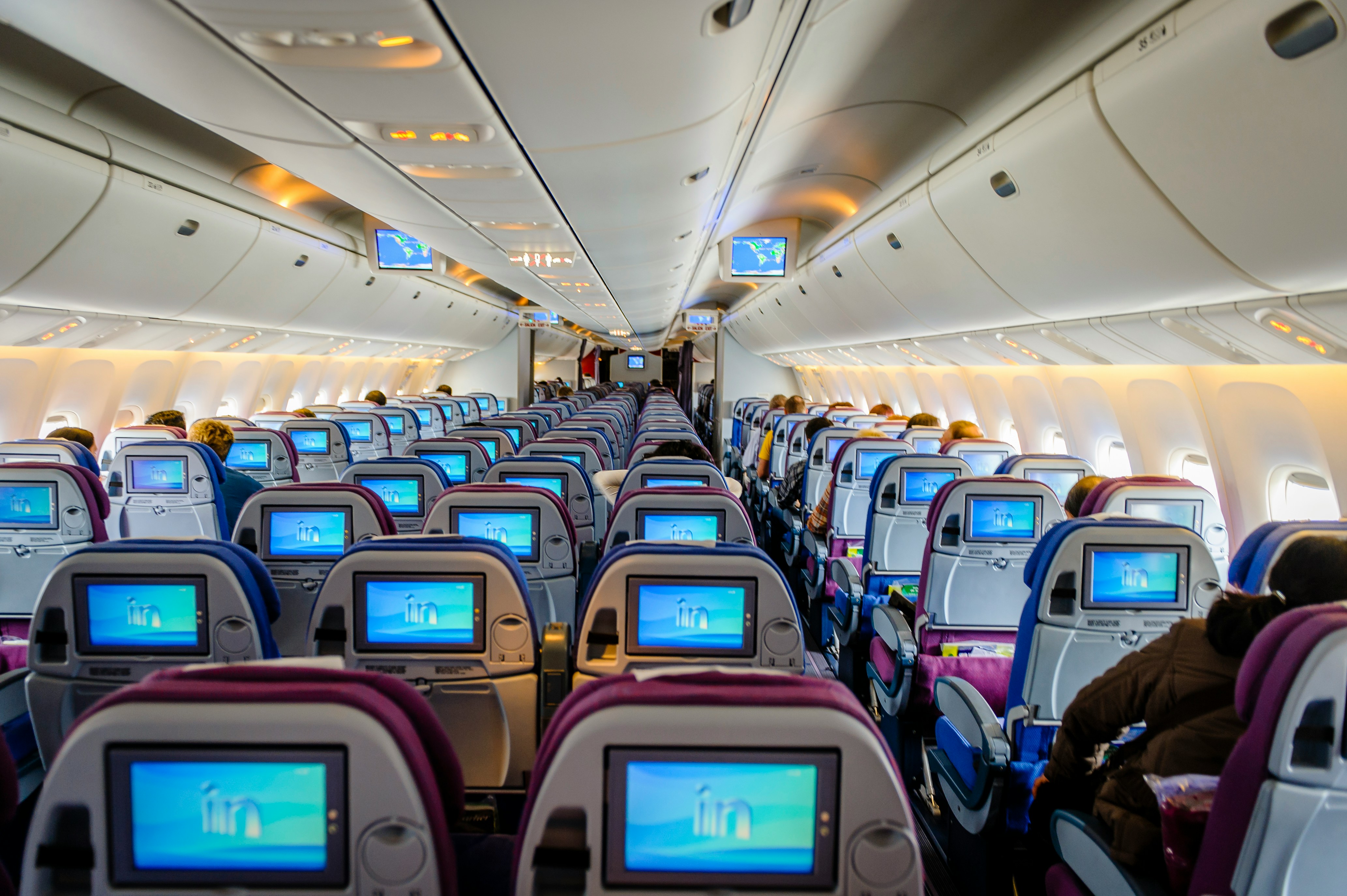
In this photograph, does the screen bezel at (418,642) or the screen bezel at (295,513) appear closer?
the screen bezel at (418,642)

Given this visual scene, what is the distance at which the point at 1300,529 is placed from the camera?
331 cm

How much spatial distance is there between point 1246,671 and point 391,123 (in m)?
3.35

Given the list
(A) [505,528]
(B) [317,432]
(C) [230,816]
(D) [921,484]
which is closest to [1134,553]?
(D) [921,484]

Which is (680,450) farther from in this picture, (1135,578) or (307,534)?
(1135,578)

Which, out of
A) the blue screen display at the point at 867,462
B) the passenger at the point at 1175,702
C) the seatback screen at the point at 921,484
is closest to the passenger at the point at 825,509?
the blue screen display at the point at 867,462

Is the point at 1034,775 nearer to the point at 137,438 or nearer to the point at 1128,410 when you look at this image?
the point at 1128,410

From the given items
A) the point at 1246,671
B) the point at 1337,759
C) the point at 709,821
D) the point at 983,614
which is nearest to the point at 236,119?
the point at 709,821

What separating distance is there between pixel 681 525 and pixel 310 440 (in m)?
7.17

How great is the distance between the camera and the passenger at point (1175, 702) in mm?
2137

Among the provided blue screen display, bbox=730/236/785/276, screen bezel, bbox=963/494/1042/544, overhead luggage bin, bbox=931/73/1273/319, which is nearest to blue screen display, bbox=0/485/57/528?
screen bezel, bbox=963/494/1042/544

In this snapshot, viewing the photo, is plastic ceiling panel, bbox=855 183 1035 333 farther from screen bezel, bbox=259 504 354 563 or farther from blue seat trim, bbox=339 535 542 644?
screen bezel, bbox=259 504 354 563

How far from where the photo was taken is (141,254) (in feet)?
21.9

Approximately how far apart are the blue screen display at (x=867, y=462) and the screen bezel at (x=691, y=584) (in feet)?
13.6

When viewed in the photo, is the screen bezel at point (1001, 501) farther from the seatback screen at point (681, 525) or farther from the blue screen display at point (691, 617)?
the blue screen display at point (691, 617)
